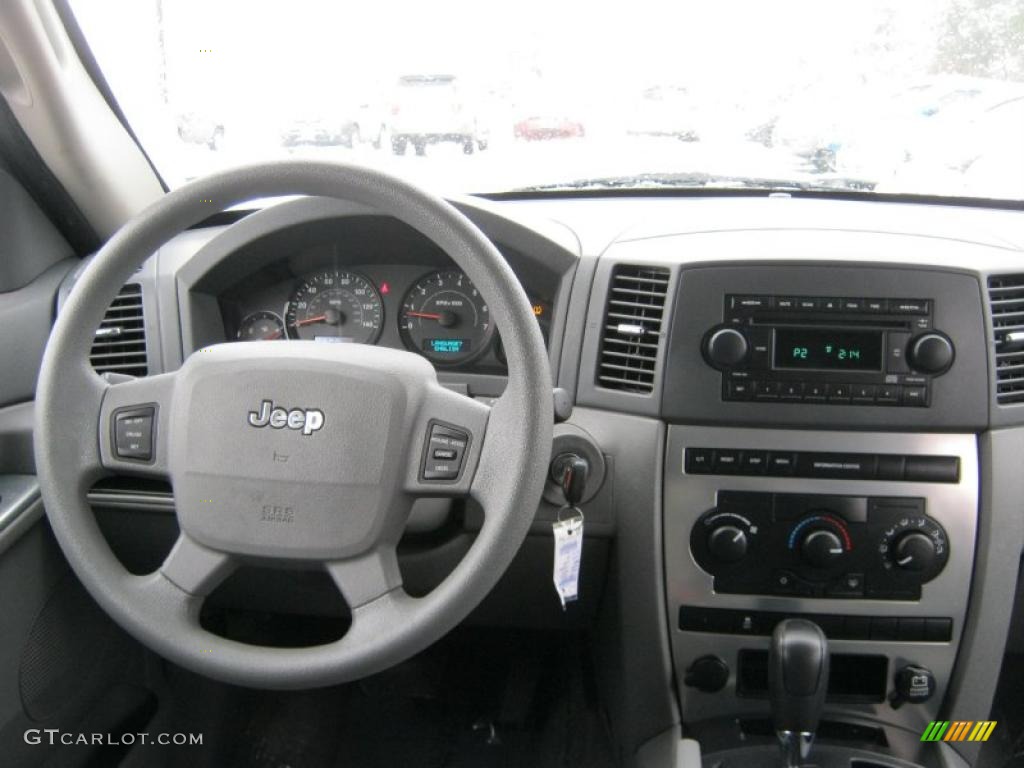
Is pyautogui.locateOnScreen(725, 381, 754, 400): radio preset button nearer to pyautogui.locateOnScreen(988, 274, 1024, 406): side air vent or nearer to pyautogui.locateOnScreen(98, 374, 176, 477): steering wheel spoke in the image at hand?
pyautogui.locateOnScreen(988, 274, 1024, 406): side air vent

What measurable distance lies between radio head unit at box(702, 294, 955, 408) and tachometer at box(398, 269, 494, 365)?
48cm

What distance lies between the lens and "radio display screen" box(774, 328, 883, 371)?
5.59 feet

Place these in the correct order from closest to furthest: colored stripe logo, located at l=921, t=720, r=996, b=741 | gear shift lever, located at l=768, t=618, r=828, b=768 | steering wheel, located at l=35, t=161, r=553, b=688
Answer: steering wheel, located at l=35, t=161, r=553, b=688 < gear shift lever, located at l=768, t=618, r=828, b=768 < colored stripe logo, located at l=921, t=720, r=996, b=741

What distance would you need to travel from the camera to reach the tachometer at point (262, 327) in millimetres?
2010

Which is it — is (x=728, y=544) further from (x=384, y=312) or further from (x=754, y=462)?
(x=384, y=312)

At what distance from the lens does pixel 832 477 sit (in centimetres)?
174

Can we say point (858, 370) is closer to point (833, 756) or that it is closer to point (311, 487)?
point (833, 756)

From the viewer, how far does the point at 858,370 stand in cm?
170

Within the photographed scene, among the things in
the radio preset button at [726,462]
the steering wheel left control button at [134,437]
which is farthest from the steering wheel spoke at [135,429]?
the radio preset button at [726,462]

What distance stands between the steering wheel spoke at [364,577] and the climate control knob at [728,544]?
682 millimetres

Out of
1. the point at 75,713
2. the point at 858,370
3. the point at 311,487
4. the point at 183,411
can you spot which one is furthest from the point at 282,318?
the point at 858,370
